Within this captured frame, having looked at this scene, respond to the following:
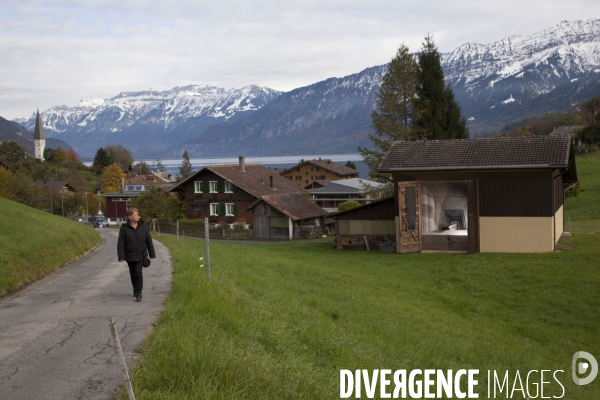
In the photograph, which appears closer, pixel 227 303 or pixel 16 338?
pixel 16 338

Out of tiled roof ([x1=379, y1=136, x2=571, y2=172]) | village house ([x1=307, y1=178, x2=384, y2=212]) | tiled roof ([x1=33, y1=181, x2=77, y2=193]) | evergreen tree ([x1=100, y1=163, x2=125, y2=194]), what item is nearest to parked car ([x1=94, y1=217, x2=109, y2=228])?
tiled roof ([x1=33, y1=181, x2=77, y2=193])

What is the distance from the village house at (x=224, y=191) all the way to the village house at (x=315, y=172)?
46.7m

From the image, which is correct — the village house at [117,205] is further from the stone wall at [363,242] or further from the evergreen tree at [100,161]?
the stone wall at [363,242]

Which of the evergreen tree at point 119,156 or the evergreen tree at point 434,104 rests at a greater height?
the evergreen tree at point 119,156

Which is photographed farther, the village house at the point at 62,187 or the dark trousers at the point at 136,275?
the village house at the point at 62,187

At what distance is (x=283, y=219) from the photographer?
53031 millimetres

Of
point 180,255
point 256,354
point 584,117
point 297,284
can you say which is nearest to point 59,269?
point 180,255

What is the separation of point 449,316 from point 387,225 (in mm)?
15222

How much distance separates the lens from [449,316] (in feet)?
49.7

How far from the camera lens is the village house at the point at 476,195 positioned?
83.6ft

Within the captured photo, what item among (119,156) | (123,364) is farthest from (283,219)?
(119,156)

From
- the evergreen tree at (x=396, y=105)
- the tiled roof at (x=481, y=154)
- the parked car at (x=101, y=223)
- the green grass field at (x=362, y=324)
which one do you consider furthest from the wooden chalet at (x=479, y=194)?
the parked car at (x=101, y=223)

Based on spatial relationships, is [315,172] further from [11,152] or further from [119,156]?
[119,156]

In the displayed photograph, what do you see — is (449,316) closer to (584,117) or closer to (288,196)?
(288,196)
